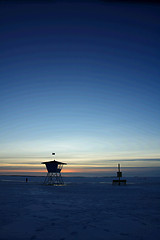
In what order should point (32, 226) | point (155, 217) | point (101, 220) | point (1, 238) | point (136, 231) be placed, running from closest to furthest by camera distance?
point (1, 238) < point (136, 231) < point (32, 226) < point (101, 220) < point (155, 217)

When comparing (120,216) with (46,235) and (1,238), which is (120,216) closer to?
(46,235)

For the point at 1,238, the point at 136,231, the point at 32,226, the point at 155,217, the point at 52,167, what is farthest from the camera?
the point at 52,167

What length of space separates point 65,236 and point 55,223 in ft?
6.24

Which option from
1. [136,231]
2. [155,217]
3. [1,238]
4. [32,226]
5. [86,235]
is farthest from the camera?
[155,217]

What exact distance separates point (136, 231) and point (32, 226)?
4464 mm

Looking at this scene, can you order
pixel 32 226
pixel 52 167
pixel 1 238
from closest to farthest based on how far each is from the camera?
pixel 1 238 → pixel 32 226 → pixel 52 167

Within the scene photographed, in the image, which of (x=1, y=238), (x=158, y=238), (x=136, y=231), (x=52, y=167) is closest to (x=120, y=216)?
(x=136, y=231)

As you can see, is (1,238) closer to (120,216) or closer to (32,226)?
(32,226)

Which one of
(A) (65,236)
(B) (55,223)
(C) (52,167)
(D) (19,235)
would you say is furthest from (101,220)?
(C) (52,167)

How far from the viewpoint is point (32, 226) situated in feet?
28.0

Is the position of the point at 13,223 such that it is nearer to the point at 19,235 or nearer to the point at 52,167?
the point at 19,235

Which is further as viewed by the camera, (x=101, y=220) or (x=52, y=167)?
(x=52, y=167)

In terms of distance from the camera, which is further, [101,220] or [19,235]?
[101,220]

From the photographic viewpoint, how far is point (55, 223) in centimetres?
905
